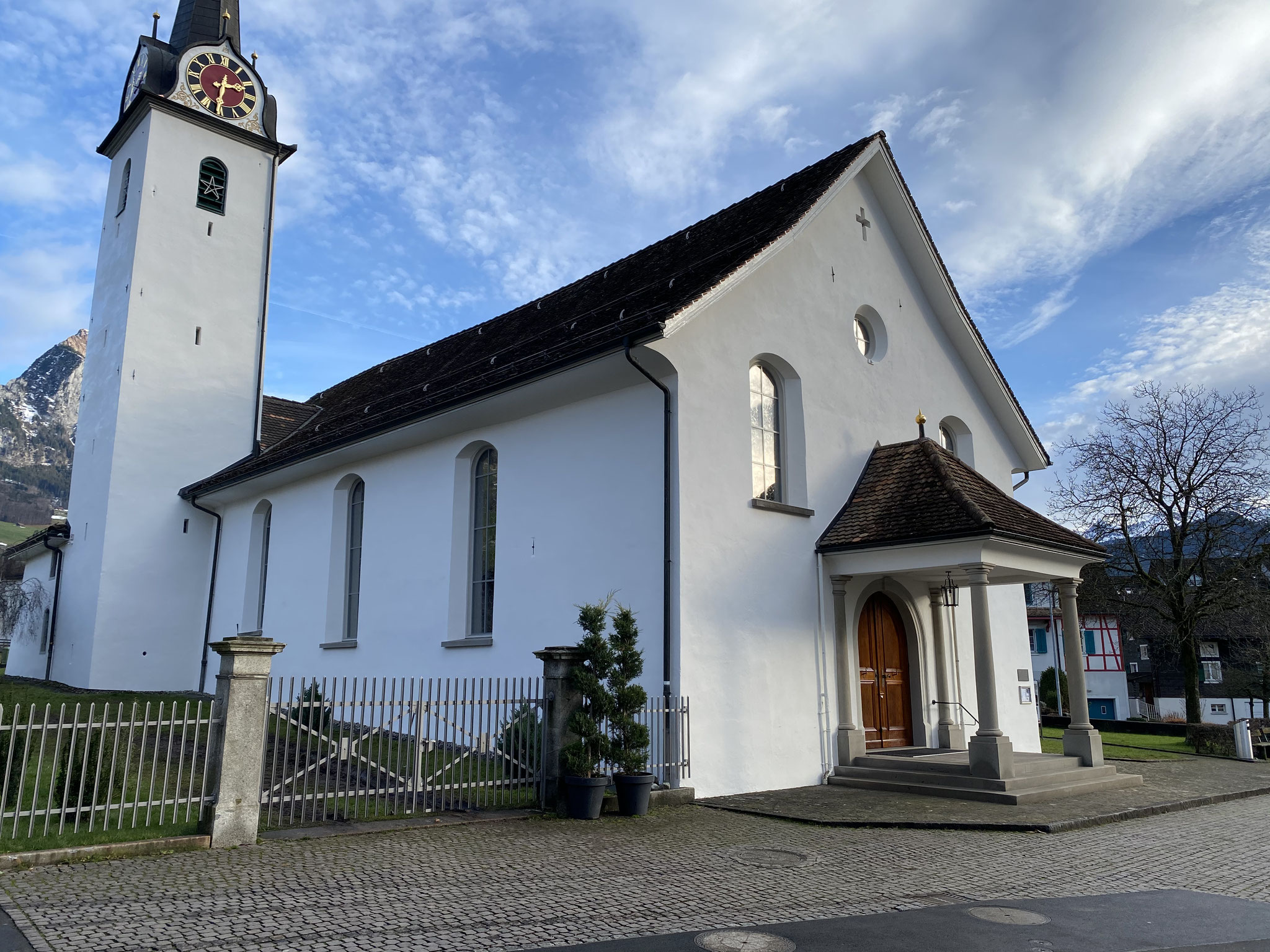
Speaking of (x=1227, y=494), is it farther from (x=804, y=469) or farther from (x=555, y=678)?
(x=555, y=678)

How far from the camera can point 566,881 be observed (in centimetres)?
716

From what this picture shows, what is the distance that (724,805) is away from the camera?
1112cm

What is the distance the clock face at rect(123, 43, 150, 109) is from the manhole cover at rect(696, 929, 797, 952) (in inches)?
1007

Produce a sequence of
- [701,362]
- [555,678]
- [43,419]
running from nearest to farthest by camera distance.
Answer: [555,678], [701,362], [43,419]

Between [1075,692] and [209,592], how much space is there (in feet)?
63.1

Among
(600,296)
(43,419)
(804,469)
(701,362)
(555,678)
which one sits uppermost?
(43,419)

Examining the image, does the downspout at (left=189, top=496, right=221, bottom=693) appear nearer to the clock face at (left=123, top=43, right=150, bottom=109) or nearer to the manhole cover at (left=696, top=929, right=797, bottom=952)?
the clock face at (left=123, top=43, right=150, bottom=109)

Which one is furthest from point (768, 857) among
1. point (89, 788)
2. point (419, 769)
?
point (89, 788)

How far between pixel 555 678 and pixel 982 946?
19.3 ft

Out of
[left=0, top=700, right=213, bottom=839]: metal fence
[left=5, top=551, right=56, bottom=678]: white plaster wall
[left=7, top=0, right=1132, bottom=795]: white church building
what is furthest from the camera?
[left=5, top=551, right=56, bottom=678]: white plaster wall

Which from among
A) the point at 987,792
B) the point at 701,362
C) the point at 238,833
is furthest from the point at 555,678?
the point at 987,792

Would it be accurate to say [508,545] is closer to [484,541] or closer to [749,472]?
[484,541]

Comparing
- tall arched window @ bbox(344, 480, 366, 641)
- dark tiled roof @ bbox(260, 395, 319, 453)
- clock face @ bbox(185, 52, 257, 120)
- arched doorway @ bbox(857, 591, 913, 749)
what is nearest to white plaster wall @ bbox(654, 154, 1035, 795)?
arched doorway @ bbox(857, 591, 913, 749)

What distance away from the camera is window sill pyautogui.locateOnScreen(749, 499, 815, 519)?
1295 centimetres
